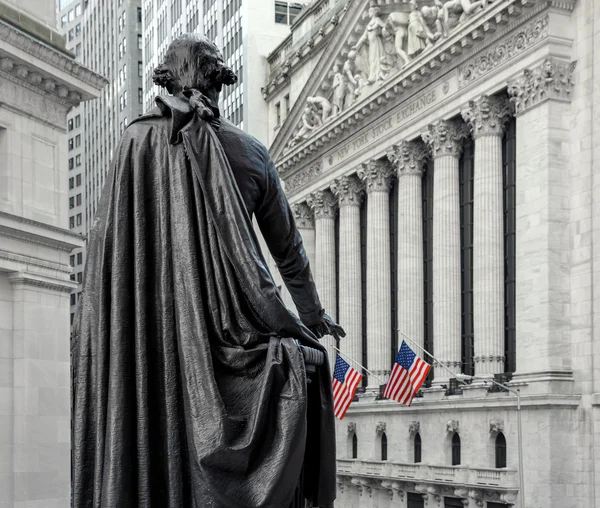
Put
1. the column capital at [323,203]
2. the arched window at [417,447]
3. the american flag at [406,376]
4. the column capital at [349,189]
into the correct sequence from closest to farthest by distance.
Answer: the american flag at [406,376]
the arched window at [417,447]
the column capital at [349,189]
the column capital at [323,203]

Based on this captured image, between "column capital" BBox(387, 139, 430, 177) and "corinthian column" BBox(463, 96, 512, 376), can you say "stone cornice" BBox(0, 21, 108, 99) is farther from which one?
"column capital" BBox(387, 139, 430, 177)

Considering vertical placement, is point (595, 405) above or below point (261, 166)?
below

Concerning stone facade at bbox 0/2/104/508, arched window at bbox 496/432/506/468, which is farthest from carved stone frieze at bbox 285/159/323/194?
stone facade at bbox 0/2/104/508

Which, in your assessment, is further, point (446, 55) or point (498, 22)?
point (446, 55)

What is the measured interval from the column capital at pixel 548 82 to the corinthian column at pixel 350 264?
19.9m

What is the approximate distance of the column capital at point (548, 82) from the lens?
1663 inches

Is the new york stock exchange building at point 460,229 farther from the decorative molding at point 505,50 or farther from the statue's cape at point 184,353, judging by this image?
the statue's cape at point 184,353

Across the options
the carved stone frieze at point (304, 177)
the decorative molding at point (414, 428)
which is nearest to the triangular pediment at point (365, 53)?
the carved stone frieze at point (304, 177)

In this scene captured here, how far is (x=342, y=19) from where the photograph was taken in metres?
61.0

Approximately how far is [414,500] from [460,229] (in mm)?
13504

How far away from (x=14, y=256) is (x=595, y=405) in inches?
921

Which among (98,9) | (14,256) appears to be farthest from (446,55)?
(98,9)

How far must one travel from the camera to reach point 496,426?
45.0 m

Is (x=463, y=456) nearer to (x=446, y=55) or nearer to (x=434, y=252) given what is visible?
(x=434, y=252)
